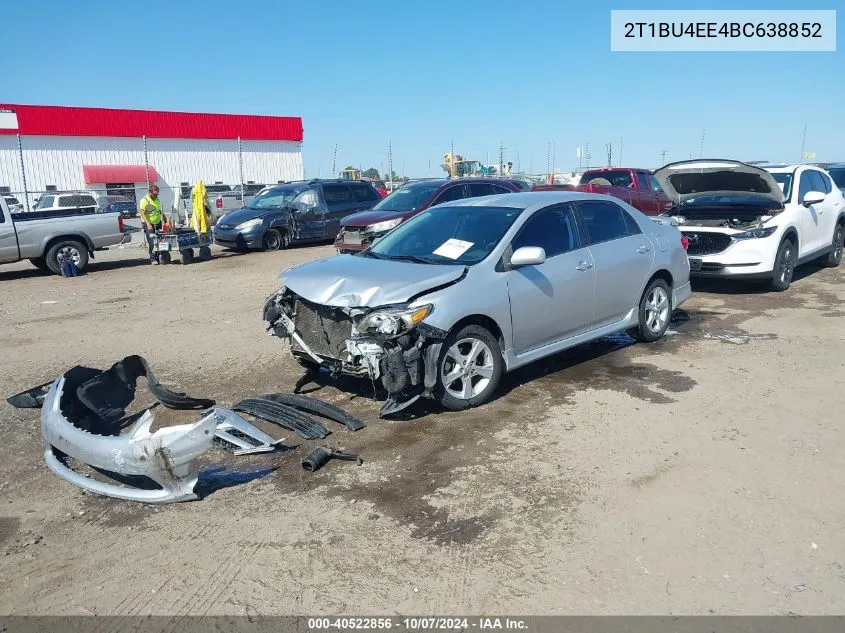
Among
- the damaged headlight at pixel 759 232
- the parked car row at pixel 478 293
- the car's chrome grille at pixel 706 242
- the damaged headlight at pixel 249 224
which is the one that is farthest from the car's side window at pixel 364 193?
the parked car row at pixel 478 293

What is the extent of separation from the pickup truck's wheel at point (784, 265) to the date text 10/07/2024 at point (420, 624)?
8629 mm

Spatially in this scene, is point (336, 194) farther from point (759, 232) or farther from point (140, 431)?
point (140, 431)

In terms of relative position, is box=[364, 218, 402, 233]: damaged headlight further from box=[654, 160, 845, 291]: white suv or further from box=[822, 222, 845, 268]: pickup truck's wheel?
box=[822, 222, 845, 268]: pickup truck's wheel

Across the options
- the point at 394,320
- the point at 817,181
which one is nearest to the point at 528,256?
the point at 394,320

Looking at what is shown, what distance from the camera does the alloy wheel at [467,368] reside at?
212 inches

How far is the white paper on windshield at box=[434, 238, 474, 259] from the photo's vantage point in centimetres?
599

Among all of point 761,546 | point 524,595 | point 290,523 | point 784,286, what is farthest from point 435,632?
point 784,286

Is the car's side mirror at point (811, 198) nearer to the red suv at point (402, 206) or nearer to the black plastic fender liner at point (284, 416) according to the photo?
the red suv at point (402, 206)

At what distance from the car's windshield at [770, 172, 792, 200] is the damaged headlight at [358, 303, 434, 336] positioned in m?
7.73

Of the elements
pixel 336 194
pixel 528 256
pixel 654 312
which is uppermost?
pixel 336 194

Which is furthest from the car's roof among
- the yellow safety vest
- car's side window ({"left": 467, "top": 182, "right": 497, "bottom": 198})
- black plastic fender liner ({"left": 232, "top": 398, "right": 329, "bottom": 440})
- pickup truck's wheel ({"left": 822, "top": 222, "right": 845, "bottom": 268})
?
the yellow safety vest

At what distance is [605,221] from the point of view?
6961 millimetres

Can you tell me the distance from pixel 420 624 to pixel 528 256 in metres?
3.32

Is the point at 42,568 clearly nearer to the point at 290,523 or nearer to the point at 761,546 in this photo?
the point at 290,523
